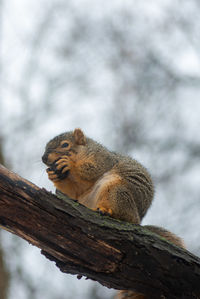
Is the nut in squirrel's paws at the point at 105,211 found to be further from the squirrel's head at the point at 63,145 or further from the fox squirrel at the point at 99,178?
the squirrel's head at the point at 63,145

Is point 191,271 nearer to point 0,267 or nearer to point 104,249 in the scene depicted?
point 104,249

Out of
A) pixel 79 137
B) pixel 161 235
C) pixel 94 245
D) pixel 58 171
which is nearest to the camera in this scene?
pixel 94 245

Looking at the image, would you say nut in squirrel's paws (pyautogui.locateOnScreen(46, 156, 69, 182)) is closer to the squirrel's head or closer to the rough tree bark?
the squirrel's head

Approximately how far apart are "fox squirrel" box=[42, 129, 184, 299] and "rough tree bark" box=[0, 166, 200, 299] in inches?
20.7

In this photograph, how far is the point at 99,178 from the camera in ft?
12.1

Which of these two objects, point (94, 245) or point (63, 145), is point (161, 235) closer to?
point (94, 245)

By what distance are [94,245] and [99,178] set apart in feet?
3.88

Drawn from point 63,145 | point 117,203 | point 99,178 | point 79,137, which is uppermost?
point 79,137

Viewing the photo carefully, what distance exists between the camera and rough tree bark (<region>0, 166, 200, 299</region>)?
96.9 inches

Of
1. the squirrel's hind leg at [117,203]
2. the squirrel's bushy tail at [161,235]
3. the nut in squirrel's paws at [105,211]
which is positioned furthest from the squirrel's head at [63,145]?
the squirrel's bushy tail at [161,235]

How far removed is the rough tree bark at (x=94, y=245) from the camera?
2.46 m

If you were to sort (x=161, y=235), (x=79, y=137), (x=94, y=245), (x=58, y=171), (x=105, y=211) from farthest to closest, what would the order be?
1. (x=79, y=137)
2. (x=58, y=171)
3. (x=161, y=235)
4. (x=105, y=211)
5. (x=94, y=245)

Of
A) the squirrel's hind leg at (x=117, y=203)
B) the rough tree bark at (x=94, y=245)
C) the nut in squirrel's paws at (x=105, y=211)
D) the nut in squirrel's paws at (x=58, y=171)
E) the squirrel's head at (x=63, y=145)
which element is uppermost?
the squirrel's head at (x=63, y=145)

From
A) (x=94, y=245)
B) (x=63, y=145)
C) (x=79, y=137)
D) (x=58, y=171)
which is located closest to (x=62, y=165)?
(x=58, y=171)
